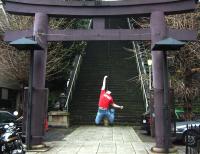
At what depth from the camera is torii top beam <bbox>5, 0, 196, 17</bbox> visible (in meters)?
14.4

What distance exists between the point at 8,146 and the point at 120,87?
694 inches

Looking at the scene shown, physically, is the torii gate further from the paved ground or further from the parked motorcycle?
the parked motorcycle

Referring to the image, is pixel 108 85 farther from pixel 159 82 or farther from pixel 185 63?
pixel 159 82

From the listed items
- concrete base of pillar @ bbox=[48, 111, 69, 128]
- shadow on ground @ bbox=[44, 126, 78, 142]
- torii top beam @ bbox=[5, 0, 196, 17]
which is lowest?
shadow on ground @ bbox=[44, 126, 78, 142]

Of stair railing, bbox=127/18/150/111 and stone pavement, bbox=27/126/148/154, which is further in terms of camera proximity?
stair railing, bbox=127/18/150/111

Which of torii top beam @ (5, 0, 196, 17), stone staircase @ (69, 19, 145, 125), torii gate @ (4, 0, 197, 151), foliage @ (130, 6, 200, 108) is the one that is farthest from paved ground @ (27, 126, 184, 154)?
stone staircase @ (69, 19, 145, 125)

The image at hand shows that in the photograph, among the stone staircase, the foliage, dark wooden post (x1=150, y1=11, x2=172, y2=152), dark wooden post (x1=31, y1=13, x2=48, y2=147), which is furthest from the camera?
the stone staircase

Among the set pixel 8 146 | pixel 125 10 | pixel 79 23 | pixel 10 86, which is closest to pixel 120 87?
pixel 79 23

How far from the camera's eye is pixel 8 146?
1068cm

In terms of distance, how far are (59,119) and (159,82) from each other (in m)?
11.0

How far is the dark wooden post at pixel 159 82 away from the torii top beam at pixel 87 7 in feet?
1.17

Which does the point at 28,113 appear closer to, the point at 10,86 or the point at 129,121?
the point at 129,121

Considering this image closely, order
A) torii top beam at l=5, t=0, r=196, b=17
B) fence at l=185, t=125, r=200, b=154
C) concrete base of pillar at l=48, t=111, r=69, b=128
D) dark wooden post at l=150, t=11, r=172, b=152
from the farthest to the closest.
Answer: concrete base of pillar at l=48, t=111, r=69, b=128, torii top beam at l=5, t=0, r=196, b=17, dark wooden post at l=150, t=11, r=172, b=152, fence at l=185, t=125, r=200, b=154

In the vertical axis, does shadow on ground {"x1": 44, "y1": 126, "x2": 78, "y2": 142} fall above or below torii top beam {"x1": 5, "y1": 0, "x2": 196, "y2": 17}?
below
